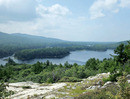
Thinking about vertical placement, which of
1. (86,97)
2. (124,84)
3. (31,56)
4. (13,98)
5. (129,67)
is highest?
(124,84)

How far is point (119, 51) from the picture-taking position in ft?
66.4

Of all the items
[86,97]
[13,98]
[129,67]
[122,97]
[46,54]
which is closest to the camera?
[122,97]

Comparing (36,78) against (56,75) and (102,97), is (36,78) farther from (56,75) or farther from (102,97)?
(102,97)

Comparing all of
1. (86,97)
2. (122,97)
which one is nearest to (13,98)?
(86,97)

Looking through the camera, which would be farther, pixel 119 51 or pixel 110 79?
pixel 119 51

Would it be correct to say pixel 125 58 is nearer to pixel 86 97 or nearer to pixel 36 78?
pixel 86 97

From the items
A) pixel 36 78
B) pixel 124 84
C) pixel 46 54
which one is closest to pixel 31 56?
pixel 46 54

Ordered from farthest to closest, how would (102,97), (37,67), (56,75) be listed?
(37,67) < (56,75) < (102,97)

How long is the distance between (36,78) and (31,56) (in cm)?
11452

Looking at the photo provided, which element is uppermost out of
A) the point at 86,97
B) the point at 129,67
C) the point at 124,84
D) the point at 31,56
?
the point at 124,84

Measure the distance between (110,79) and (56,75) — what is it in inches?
806

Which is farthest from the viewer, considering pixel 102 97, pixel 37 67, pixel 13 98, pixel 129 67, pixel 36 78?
pixel 37 67

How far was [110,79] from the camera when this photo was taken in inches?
621

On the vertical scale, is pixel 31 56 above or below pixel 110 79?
below
